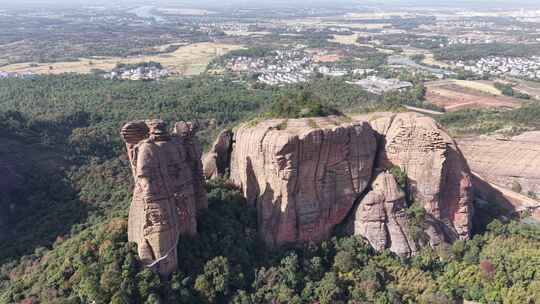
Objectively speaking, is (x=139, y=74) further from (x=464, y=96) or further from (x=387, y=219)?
(x=387, y=219)

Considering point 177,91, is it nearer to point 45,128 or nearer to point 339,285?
point 45,128

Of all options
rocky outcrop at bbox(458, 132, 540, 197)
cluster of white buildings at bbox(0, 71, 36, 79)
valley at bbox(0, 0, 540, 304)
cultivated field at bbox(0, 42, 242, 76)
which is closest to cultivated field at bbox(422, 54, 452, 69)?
cultivated field at bbox(0, 42, 242, 76)

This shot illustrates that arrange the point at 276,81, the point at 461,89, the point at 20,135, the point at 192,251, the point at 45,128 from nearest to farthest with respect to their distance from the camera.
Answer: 1. the point at 192,251
2. the point at 20,135
3. the point at 45,128
4. the point at 461,89
5. the point at 276,81

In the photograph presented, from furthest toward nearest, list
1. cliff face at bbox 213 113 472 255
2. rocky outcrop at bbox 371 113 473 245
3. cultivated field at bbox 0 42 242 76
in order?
cultivated field at bbox 0 42 242 76
rocky outcrop at bbox 371 113 473 245
cliff face at bbox 213 113 472 255

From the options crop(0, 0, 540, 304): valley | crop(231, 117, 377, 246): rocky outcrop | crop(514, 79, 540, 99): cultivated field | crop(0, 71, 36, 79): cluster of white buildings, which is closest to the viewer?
crop(0, 0, 540, 304): valley

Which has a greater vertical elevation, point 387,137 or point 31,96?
point 387,137

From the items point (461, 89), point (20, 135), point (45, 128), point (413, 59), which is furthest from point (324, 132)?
point (413, 59)

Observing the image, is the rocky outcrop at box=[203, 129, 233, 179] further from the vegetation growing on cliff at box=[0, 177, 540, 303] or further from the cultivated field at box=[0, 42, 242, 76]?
the cultivated field at box=[0, 42, 242, 76]
